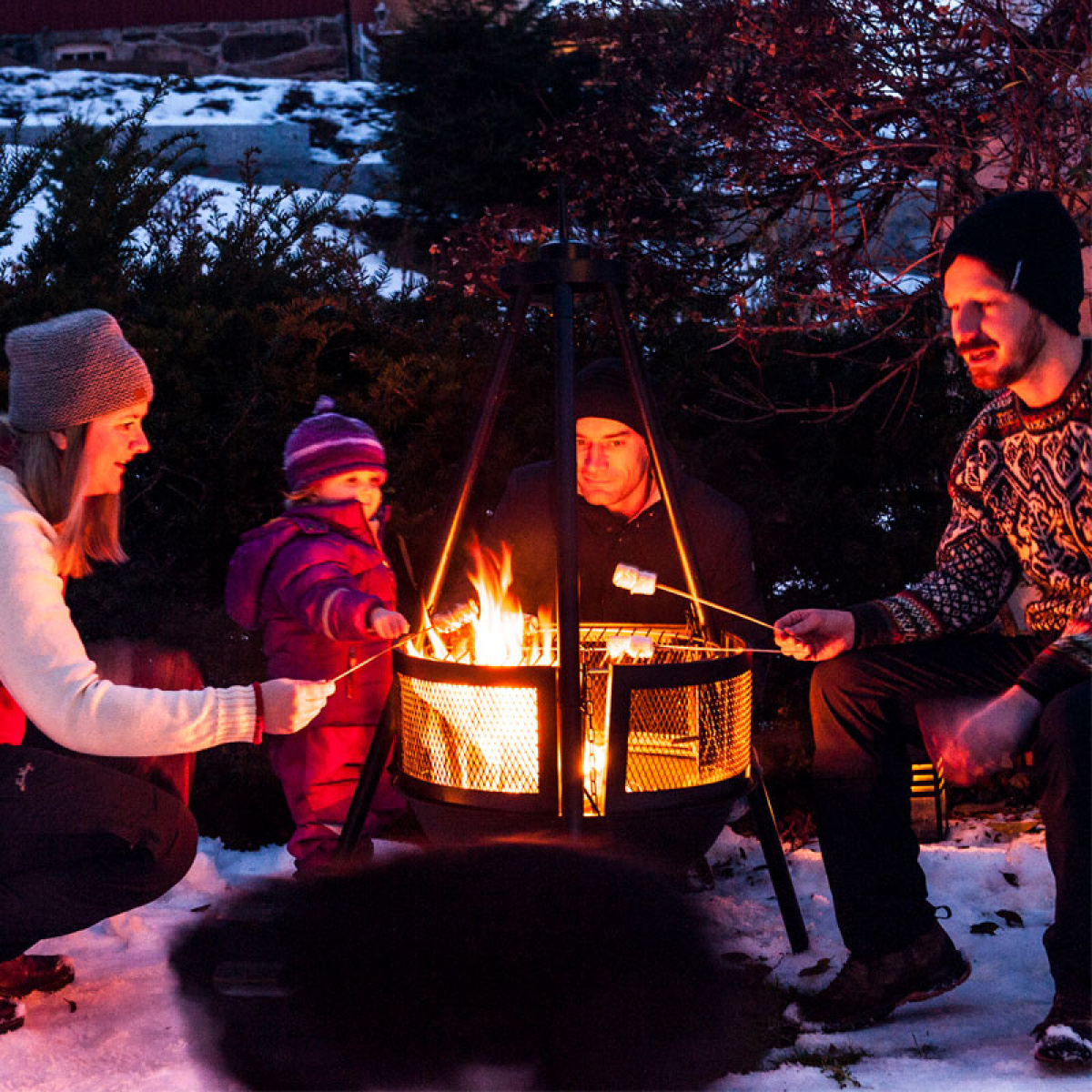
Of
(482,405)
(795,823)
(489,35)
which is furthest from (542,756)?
(489,35)

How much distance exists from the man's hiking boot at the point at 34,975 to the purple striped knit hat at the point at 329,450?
1549mm

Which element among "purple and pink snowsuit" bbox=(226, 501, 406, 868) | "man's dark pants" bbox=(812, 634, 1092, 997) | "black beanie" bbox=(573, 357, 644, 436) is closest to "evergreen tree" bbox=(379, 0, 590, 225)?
"purple and pink snowsuit" bbox=(226, 501, 406, 868)

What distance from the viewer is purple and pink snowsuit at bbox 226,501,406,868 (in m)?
3.77

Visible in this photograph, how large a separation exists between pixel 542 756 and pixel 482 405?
0.92 m

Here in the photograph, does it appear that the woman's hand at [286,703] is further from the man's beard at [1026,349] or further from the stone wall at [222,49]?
the stone wall at [222,49]

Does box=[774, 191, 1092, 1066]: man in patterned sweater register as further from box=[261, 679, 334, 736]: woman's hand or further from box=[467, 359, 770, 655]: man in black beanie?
box=[261, 679, 334, 736]: woman's hand

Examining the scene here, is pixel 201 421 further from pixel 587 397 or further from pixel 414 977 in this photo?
pixel 414 977

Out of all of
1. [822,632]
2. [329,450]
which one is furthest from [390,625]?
[822,632]

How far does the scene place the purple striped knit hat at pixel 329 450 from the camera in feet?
12.8

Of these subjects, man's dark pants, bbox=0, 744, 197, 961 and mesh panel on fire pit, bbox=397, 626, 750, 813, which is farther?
mesh panel on fire pit, bbox=397, 626, 750, 813

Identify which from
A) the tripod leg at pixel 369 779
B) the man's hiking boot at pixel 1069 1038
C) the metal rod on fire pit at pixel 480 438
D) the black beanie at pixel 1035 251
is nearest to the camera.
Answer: the man's hiking boot at pixel 1069 1038

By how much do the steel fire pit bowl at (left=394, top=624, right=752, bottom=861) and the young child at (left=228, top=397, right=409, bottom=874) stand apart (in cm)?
75

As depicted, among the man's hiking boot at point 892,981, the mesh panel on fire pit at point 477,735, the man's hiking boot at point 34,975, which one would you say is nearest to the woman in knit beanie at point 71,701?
the man's hiking boot at point 34,975

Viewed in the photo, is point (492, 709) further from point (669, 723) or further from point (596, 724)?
point (669, 723)
